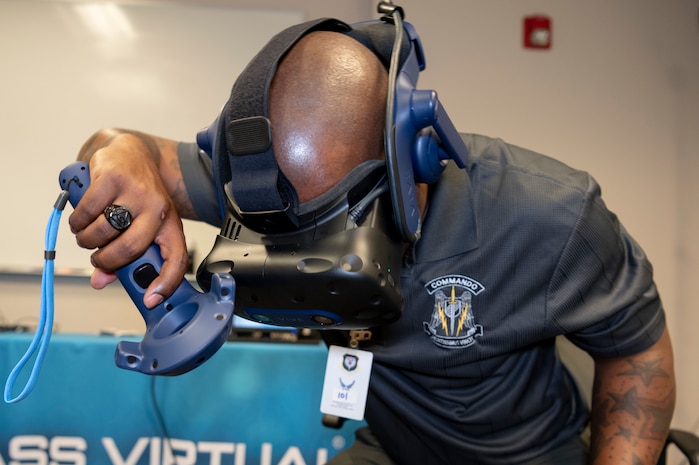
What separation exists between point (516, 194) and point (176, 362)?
1.96 feet

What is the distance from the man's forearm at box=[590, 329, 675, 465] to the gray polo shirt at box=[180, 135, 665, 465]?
34 mm

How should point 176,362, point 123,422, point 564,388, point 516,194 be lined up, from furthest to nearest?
point 123,422, point 564,388, point 516,194, point 176,362

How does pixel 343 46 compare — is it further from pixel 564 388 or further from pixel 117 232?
pixel 564 388

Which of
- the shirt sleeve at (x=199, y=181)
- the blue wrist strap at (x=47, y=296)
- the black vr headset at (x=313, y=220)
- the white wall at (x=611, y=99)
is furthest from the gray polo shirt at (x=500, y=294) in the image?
the white wall at (x=611, y=99)

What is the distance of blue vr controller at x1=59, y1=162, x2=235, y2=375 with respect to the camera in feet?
1.84

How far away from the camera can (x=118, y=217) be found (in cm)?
63

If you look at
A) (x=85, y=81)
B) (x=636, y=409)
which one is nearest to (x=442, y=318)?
(x=636, y=409)

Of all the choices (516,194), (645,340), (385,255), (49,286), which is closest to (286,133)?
(385,255)

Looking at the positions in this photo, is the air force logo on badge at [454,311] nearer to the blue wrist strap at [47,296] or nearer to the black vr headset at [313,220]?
the black vr headset at [313,220]

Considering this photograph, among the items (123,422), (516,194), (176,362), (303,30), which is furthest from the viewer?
(123,422)

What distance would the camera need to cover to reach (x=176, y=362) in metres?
0.56

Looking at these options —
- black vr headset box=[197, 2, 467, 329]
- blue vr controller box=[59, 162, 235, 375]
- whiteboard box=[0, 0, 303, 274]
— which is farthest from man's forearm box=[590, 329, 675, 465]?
whiteboard box=[0, 0, 303, 274]

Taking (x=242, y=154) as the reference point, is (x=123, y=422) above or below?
below

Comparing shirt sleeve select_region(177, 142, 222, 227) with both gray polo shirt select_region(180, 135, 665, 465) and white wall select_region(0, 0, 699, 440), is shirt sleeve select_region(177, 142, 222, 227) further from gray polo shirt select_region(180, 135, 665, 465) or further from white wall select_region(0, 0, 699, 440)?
white wall select_region(0, 0, 699, 440)
